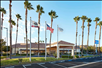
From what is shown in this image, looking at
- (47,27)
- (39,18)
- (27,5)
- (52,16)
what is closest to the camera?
(47,27)

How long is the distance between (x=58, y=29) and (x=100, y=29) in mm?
34898

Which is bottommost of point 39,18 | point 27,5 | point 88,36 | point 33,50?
point 33,50

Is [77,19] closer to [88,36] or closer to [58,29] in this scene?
[88,36]

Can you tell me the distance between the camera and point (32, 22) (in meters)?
19.4

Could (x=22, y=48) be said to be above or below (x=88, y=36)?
below

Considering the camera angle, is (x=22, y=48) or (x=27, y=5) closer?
(x=27, y=5)

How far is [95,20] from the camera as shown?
4825cm

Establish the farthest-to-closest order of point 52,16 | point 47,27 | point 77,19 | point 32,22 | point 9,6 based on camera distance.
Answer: point 77,19, point 52,16, point 9,6, point 47,27, point 32,22

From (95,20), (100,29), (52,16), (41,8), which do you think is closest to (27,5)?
(41,8)

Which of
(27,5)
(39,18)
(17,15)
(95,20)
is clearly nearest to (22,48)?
(17,15)

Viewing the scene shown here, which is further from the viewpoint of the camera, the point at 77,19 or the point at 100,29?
the point at 100,29

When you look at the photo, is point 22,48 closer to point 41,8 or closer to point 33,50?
point 33,50

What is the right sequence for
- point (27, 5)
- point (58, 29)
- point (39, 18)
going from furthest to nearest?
point (39, 18), point (27, 5), point (58, 29)

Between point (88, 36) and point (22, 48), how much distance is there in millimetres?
38527
